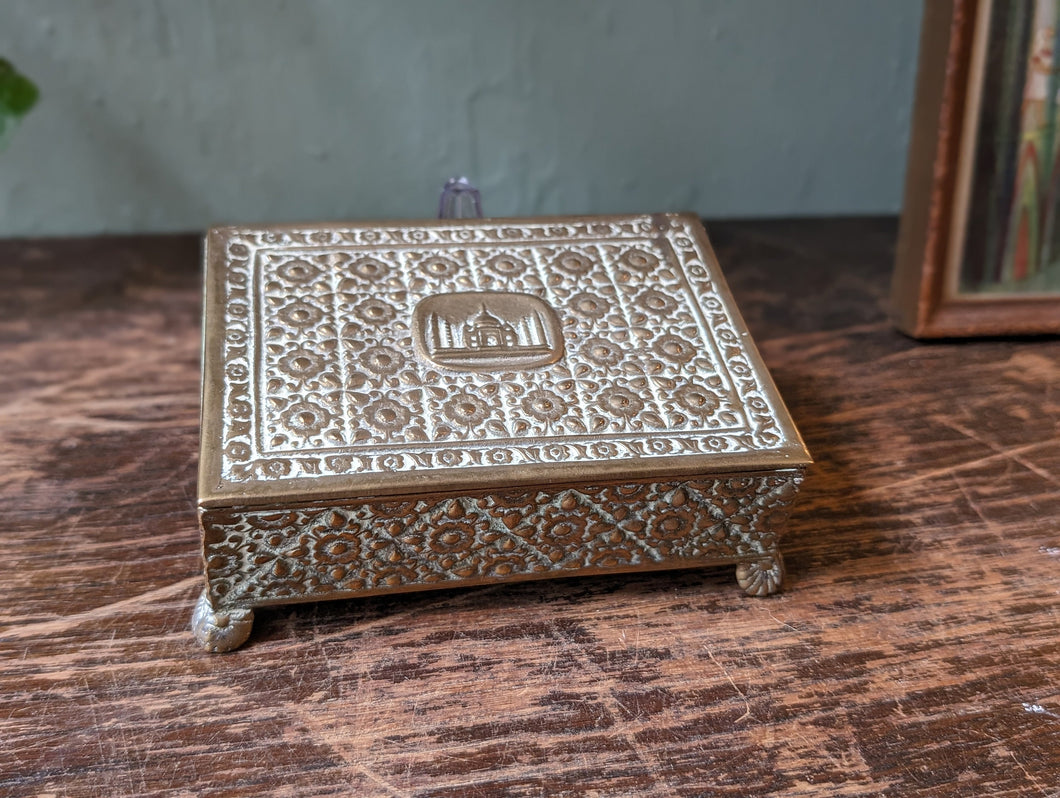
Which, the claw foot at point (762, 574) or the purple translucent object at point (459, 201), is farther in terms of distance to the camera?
the purple translucent object at point (459, 201)

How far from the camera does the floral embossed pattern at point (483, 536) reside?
742 millimetres

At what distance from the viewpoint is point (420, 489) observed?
0.73m

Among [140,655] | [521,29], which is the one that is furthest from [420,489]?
[521,29]

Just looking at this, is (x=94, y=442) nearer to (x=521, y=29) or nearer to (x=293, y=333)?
(x=293, y=333)

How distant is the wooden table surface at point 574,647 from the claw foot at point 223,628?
0.01 metres

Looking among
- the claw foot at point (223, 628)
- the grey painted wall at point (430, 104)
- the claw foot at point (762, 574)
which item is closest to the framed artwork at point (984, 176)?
the grey painted wall at point (430, 104)

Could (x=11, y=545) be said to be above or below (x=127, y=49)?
below

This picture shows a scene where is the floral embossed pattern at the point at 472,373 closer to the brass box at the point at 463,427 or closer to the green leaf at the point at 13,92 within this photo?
the brass box at the point at 463,427

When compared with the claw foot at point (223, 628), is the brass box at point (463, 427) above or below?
above

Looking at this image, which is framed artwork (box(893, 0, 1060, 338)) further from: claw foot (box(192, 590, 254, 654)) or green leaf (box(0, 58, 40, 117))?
green leaf (box(0, 58, 40, 117))

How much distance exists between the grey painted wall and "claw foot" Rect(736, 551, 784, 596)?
0.72 meters

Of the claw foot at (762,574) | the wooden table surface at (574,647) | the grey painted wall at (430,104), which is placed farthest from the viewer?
the grey painted wall at (430,104)

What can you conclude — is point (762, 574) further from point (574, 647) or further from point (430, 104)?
point (430, 104)

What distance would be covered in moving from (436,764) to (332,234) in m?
0.48
